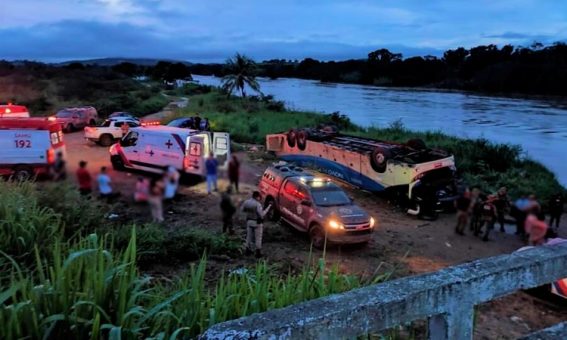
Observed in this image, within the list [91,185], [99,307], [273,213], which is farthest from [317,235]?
[99,307]

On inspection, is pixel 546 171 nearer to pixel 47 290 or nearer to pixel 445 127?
pixel 445 127

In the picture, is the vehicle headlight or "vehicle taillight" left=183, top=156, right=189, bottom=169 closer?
"vehicle taillight" left=183, top=156, right=189, bottom=169

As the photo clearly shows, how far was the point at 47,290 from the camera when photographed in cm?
347

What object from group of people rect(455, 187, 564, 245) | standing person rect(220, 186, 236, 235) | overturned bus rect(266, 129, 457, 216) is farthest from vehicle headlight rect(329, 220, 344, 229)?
overturned bus rect(266, 129, 457, 216)

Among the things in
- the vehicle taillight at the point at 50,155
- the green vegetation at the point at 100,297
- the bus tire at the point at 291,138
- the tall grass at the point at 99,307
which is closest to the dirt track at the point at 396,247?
the vehicle taillight at the point at 50,155

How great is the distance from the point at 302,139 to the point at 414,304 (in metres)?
23.2

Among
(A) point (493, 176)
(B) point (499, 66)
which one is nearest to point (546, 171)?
(A) point (493, 176)

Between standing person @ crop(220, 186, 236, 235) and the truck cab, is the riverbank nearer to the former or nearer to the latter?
the truck cab

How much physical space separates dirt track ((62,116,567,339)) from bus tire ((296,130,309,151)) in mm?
4526

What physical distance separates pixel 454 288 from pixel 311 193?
12649 mm

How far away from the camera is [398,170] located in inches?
794

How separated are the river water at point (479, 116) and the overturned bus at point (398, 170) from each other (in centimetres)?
1436

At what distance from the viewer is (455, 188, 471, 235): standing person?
18.3 metres

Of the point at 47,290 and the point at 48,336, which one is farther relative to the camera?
the point at 47,290
